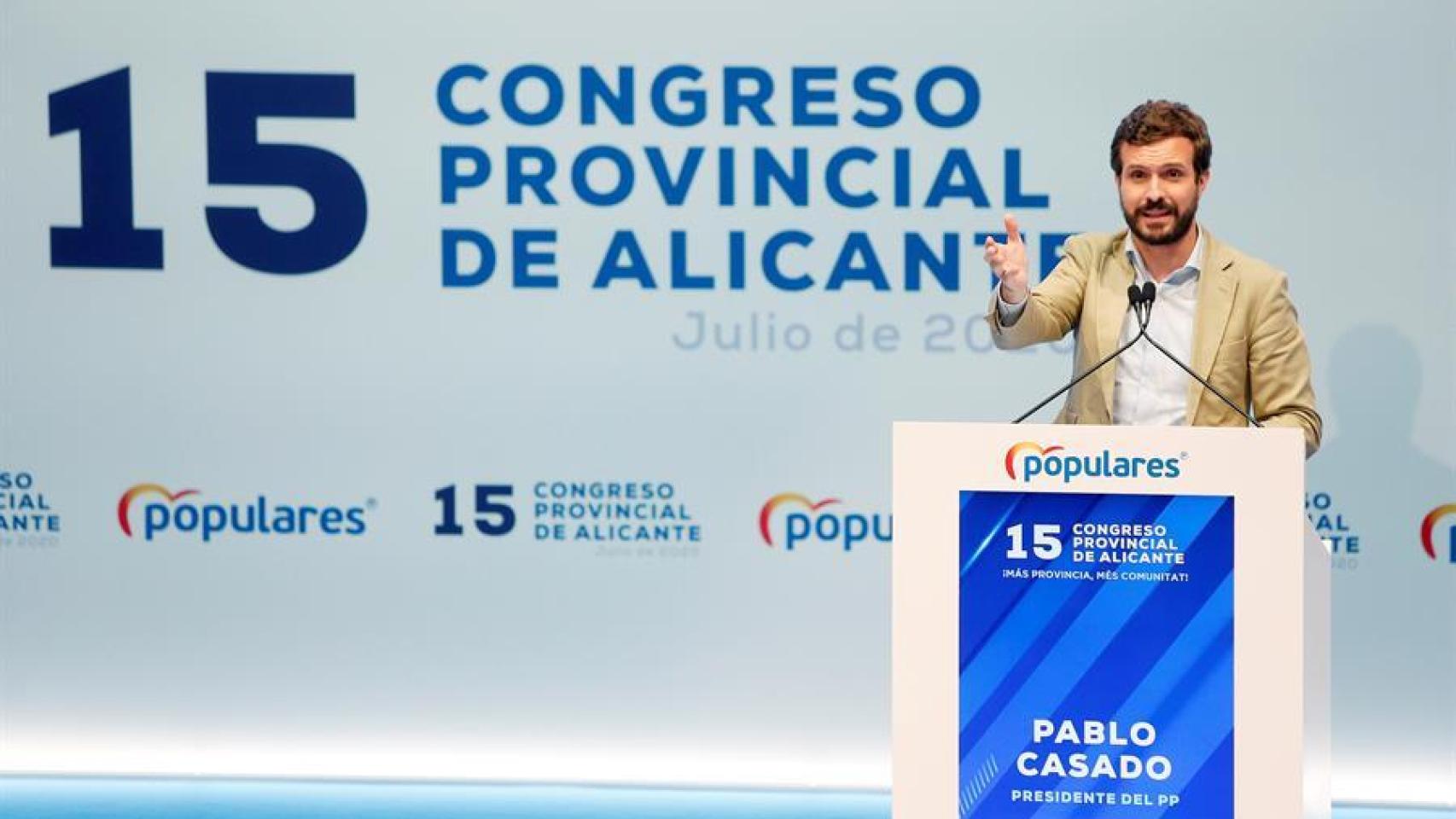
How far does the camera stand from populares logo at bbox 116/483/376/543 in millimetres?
4723

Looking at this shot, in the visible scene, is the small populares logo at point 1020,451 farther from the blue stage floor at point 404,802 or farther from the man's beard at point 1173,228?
the blue stage floor at point 404,802

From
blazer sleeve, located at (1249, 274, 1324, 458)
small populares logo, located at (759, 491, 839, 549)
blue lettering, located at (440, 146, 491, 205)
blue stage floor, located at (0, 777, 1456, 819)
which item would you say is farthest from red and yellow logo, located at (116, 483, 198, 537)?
blazer sleeve, located at (1249, 274, 1324, 458)

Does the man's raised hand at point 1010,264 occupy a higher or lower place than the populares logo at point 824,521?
higher

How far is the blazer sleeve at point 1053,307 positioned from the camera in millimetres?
3273

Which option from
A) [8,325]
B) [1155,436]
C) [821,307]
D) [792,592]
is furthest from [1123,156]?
[8,325]

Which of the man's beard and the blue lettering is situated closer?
the man's beard

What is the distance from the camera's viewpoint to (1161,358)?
333 centimetres

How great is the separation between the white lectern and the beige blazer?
813 mm

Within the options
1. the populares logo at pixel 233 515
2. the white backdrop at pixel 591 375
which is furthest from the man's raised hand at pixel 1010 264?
the populares logo at pixel 233 515

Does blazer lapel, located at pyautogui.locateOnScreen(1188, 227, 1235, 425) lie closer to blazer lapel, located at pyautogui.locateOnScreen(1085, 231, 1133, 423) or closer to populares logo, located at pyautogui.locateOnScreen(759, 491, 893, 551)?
blazer lapel, located at pyautogui.locateOnScreen(1085, 231, 1133, 423)

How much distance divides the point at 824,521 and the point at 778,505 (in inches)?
5.0

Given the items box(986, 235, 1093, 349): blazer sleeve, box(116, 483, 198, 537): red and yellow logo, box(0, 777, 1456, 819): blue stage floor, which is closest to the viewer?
box(986, 235, 1093, 349): blazer sleeve

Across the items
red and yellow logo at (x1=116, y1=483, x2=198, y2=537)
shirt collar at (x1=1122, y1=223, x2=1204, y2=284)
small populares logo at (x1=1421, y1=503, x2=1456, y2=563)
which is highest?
shirt collar at (x1=1122, y1=223, x2=1204, y2=284)

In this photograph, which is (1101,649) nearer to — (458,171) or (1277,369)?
(1277,369)
